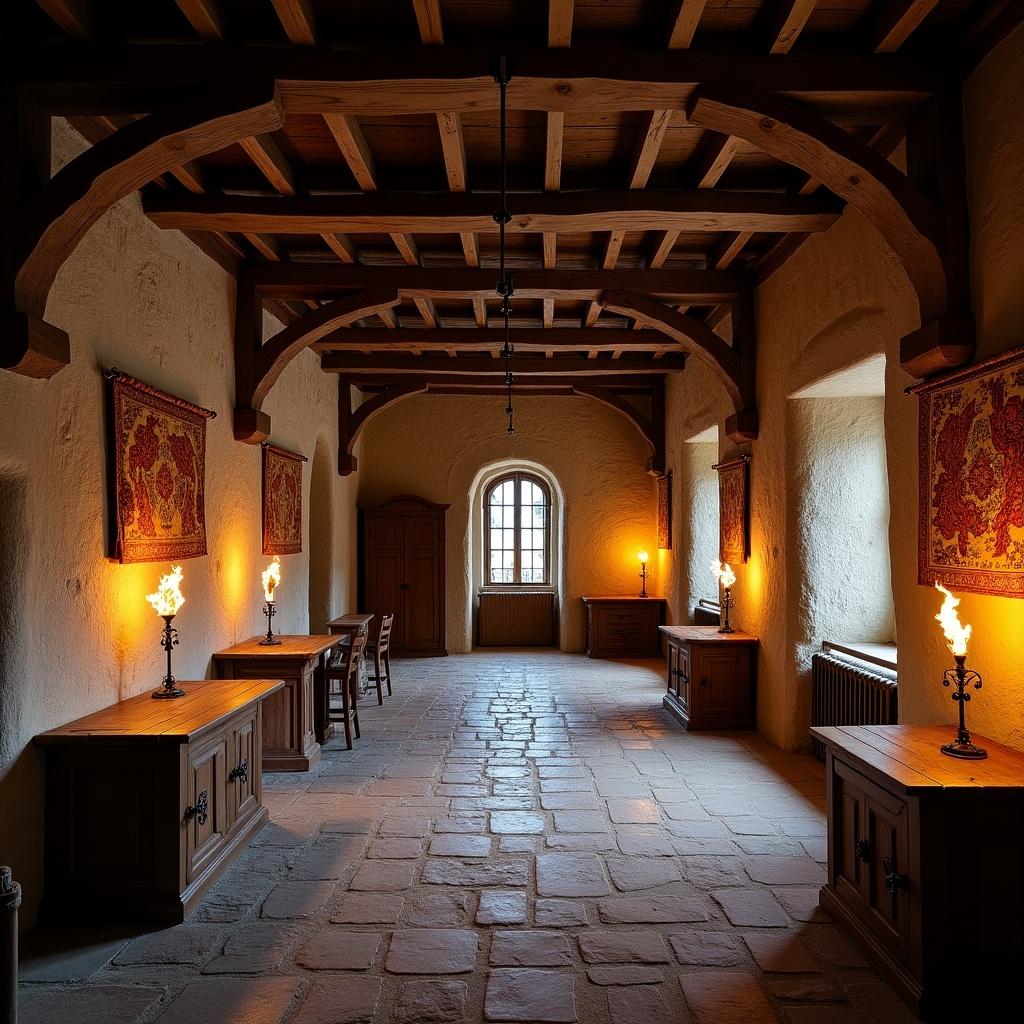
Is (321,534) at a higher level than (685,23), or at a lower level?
lower

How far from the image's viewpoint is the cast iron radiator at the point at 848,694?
4.66m

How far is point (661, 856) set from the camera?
3.94 metres

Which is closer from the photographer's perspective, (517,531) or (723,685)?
(723,685)

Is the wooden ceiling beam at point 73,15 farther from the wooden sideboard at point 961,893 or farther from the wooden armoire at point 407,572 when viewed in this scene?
the wooden armoire at point 407,572

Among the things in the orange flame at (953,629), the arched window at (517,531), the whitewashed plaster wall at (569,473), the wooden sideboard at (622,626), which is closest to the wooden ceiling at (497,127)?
the orange flame at (953,629)

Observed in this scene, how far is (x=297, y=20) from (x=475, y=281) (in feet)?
10.2

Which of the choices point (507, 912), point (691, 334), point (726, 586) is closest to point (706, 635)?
point (726, 586)

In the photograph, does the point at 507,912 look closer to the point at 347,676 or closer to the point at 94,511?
the point at 94,511

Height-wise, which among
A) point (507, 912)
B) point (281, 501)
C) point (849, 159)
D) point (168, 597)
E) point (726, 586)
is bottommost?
point (507, 912)

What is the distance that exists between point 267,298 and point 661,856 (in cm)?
523

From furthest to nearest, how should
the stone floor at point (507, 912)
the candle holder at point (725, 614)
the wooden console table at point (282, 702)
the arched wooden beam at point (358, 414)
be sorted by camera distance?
the arched wooden beam at point (358, 414)
the candle holder at point (725, 614)
the wooden console table at point (282, 702)
the stone floor at point (507, 912)

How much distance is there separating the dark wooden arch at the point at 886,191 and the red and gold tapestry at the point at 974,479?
21cm

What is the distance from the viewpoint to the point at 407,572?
10.9 metres

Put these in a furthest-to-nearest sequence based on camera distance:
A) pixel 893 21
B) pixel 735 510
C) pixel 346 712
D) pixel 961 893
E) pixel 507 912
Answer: pixel 735 510, pixel 346 712, pixel 507 912, pixel 893 21, pixel 961 893
